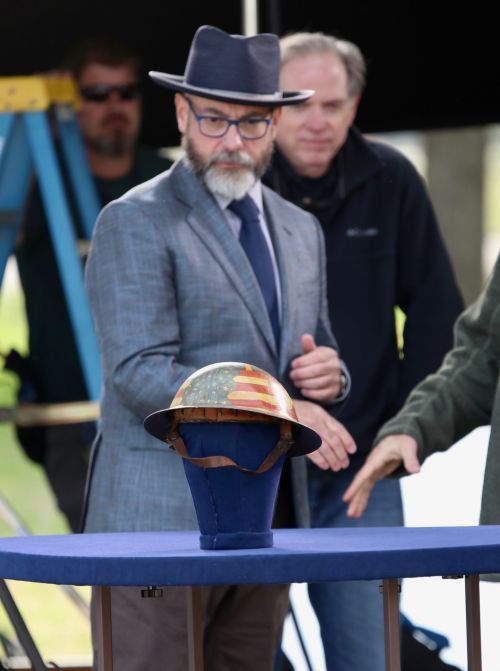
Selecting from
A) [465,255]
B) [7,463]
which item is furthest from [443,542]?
[7,463]

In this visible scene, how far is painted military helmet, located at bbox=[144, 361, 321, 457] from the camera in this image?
2.26m

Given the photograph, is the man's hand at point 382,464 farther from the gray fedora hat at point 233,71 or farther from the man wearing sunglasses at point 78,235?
the man wearing sunglasses at point 78,235

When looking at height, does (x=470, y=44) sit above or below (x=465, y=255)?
above

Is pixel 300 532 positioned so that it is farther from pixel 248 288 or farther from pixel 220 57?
pixel 220 57

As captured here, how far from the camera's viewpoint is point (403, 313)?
161 inches

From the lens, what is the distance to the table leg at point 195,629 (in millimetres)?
2758

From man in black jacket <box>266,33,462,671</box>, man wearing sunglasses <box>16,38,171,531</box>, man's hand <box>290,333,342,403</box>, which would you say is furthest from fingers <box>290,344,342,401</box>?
man wearing sunglasses <box>16,38,171,531</box>

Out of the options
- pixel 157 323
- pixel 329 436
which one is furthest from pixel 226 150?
pixel 329 436

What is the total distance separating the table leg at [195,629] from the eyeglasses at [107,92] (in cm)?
193

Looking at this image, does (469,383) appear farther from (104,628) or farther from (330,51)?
(330,51)

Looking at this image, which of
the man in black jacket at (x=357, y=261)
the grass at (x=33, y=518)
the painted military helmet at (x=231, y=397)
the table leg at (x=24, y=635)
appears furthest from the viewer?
the grass at (x=33, y=518)

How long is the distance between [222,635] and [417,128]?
1897 mm

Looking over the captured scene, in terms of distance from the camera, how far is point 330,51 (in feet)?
13.1

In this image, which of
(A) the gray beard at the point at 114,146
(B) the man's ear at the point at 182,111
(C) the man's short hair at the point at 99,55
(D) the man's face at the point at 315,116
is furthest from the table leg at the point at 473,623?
(C) the man's short hair at the point at 99,55
